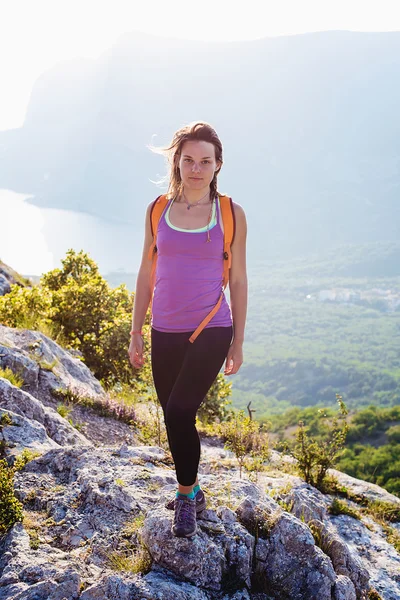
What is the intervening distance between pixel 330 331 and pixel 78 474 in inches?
6853

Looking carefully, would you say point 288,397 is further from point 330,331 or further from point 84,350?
point 84,350

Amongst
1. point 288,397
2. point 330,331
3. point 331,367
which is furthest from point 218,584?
point 330,331

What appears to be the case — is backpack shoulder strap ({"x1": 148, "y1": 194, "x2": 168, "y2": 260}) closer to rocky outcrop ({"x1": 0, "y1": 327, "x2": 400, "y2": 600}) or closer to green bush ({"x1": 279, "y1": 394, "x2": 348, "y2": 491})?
rocky outcrop ({"x1": 0, "y1": 327, "x2": 400, "y2": 600})

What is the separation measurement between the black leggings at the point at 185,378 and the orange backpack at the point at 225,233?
0.09m

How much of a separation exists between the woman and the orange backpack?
0.03 m

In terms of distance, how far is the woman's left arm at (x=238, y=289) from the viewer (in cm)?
310

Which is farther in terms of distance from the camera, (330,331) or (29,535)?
(330,331)

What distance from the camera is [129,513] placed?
330cm

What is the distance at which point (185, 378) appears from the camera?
2.76 meters

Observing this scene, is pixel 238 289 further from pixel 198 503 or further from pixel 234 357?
pixel 198 503

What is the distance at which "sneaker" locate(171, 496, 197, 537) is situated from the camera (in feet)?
9.32

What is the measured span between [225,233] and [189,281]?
39 centimetres

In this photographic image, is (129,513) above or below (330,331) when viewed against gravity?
below

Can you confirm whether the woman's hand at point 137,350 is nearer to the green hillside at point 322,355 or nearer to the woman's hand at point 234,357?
the woman's hand at point 234,357
